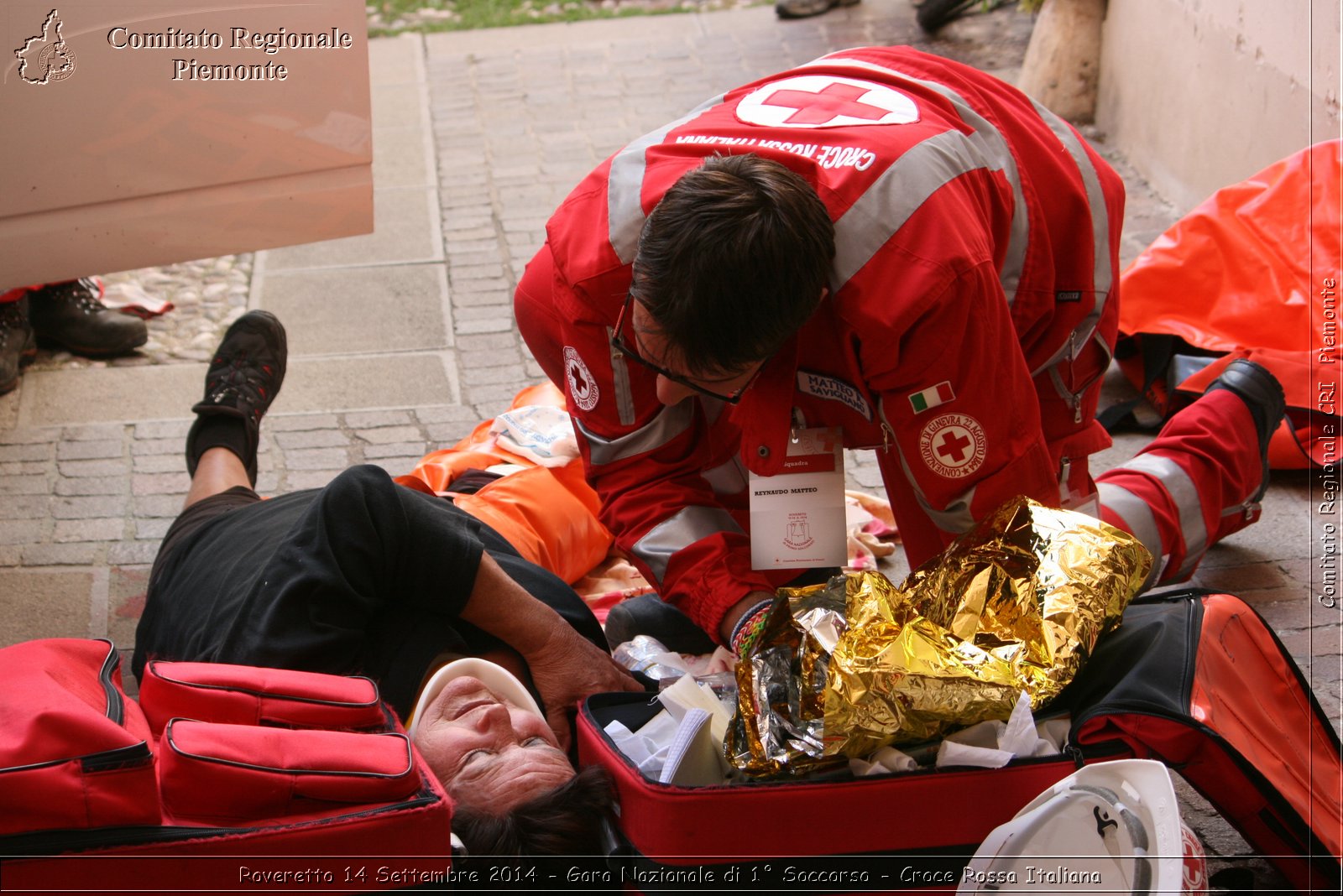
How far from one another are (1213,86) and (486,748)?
4.15 meters

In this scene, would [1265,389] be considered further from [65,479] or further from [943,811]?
[65,479]

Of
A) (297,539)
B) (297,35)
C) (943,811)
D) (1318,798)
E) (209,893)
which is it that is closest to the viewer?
(209,893)

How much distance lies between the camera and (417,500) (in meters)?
2.32

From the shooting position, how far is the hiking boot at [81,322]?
13.6 feet

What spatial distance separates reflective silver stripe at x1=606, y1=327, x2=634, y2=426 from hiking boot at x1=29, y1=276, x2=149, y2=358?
2589 mm

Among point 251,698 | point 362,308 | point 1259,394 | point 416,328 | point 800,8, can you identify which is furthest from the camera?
point 800,8

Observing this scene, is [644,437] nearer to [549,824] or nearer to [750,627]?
[750,627]

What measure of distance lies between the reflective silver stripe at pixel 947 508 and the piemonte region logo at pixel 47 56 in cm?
195

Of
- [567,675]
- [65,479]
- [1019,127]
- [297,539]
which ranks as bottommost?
[65,479]

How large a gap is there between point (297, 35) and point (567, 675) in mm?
1702

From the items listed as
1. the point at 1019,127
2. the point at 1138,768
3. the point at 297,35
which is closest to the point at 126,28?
the point at 297,35

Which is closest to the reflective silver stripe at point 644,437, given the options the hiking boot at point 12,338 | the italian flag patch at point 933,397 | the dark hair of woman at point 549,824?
the italian flag patch at point 933,397

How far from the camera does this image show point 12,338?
3.98 metres

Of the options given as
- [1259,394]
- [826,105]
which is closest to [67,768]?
[826,105]
